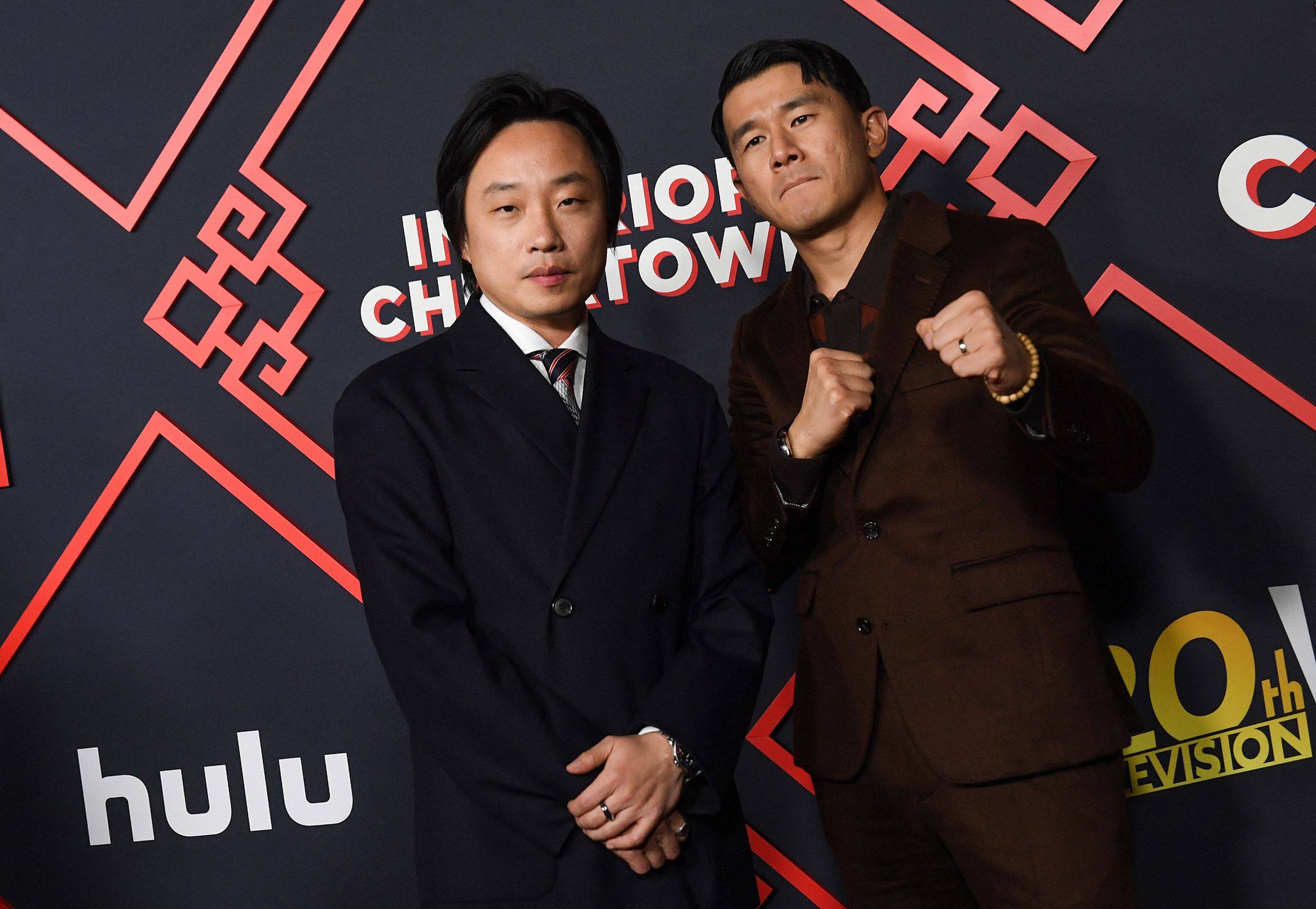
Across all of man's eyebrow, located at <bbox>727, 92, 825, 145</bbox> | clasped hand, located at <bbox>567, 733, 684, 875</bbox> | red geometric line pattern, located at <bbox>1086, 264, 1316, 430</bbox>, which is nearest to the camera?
clasped hand, located at <bbox>567, 733, 684, 875</bbox>

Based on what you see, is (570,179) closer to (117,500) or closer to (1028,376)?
(1028,376)

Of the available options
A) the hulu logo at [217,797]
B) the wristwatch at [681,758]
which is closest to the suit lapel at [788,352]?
the wristwatch at [681,758]

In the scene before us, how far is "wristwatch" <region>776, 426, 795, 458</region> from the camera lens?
1.35 meters

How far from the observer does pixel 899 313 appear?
1.39 metres

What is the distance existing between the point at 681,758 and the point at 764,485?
1.31ft

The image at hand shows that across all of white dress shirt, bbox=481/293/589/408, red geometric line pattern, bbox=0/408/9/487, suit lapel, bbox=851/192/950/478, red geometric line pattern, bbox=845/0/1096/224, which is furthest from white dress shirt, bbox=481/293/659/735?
red geometric line pattern, bbox=0/408/9/487

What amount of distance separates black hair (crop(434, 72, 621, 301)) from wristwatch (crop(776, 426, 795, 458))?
33 cm

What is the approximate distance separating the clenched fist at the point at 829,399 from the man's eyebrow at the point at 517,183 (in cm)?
35

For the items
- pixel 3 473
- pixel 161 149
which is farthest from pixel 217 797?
pixel 161 149

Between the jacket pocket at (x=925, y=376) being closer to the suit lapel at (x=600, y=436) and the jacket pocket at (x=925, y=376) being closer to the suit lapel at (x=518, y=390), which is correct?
the suit lapel at (x=600, y=436)

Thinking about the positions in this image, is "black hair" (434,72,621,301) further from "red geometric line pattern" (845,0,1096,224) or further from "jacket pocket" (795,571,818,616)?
"red geometric line pattern" (845,0,1096,224)

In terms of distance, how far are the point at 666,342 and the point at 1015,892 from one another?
3.98ft

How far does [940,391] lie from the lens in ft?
4.54

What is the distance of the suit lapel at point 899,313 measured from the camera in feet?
4.52
